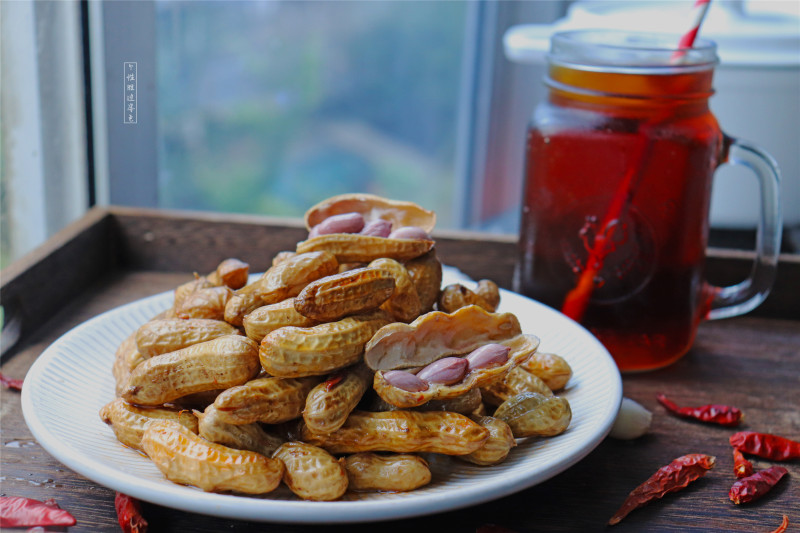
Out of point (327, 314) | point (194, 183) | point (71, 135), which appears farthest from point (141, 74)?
point (194, 183)

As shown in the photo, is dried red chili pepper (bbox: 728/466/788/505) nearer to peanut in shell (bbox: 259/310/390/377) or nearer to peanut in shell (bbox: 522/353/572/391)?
peanut in shell (bbox: 522/353/572/391)

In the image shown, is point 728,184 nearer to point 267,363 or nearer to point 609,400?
point 609,400

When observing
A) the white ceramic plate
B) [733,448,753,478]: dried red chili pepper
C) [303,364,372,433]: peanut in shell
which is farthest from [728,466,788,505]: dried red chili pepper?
[303,364,372,433]: peanut in shell

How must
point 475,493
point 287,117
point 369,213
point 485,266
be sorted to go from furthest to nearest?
point 287,117 < point 485,266 < point 369,213 < point 475,493

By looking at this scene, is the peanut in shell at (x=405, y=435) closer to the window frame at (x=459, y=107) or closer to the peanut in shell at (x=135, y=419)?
the peanut in shell at (x=135, y=419)

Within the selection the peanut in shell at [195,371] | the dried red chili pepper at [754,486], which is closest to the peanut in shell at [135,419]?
the peanut in shell at [195,371]

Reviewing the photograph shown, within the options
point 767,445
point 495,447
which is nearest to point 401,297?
point 495,447

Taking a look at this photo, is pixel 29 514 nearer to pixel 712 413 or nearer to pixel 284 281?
pixel 284 281
